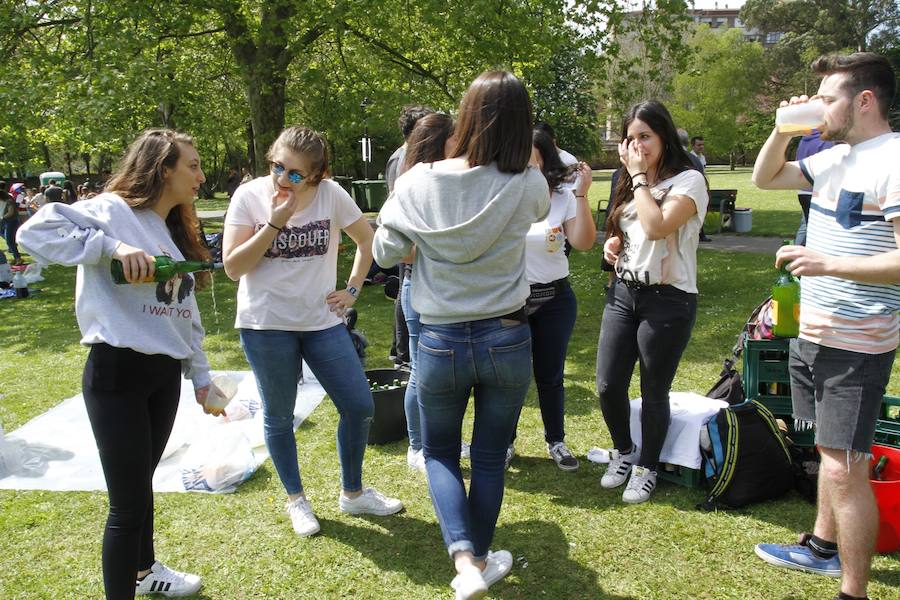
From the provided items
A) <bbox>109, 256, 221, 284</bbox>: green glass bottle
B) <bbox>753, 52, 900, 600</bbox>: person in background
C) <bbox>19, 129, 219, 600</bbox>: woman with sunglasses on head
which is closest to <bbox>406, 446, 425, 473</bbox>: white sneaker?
<bbox>19, 129, 219, 600</bbox>: woman with sunglasses on head

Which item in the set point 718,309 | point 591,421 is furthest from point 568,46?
point 591,421

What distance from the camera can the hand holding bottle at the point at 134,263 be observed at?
219cm

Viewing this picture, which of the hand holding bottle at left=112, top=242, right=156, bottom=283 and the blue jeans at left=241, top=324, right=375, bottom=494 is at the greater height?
the hand holding bottle at left=112, top=242, right=156, bottom=283

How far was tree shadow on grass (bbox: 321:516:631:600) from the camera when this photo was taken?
9.24 ft

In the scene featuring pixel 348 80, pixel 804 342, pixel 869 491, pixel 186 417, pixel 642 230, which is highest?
pixel 348 80

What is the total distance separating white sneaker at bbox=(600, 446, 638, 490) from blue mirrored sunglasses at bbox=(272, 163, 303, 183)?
216 centimetres

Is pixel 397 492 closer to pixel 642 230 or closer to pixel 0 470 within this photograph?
pixel 642 230

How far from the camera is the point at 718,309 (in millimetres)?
7633

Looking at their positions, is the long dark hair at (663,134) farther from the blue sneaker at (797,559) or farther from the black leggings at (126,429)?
the black leggings at (126,429)

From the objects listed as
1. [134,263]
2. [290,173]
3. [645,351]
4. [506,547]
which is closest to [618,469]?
[645,351]

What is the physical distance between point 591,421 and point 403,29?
845 centimetres

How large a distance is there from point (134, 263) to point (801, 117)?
230cm

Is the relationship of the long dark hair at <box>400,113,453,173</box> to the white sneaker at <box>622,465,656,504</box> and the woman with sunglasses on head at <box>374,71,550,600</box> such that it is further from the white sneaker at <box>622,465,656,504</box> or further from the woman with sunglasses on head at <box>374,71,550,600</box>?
the white sneaker at <box>622,465,656,504</box>

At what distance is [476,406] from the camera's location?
8.25 ft
